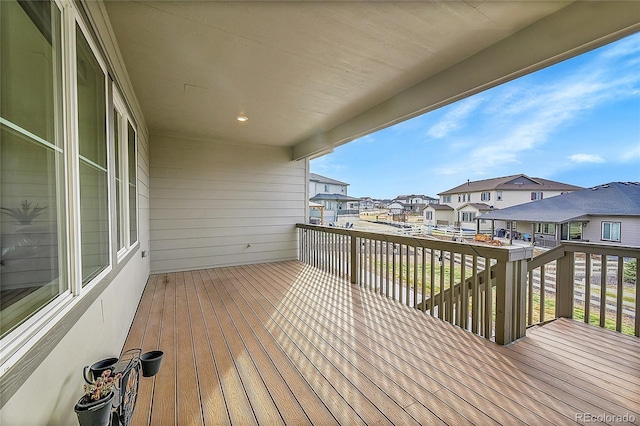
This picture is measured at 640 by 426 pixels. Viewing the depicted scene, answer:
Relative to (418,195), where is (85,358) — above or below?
below

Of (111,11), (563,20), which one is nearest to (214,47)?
(111,11)

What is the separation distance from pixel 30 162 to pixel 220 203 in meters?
4.56

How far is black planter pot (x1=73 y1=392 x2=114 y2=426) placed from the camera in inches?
39.9

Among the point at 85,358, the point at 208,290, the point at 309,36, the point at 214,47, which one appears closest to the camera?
the point at 85,358

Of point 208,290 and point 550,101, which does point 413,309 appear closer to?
point 208,290

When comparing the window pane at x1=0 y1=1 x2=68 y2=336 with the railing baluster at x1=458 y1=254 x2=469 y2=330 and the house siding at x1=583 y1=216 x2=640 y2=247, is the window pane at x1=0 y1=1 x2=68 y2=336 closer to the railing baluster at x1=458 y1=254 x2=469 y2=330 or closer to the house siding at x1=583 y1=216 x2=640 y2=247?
the railing baluster at x1=458 y1=254 x2=469 y2=330

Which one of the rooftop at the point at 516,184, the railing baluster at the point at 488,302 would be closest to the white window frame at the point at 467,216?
the rooftop at the point at 516,184

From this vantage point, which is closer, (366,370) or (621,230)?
(366,370)

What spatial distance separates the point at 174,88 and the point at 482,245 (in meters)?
3.82

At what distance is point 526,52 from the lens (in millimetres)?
2115

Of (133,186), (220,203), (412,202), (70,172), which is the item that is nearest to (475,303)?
(70,172)

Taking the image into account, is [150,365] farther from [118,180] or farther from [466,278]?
[466,278]

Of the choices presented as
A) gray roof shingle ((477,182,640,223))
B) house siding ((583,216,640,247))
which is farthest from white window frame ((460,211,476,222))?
house siding ((583,216,640,247))

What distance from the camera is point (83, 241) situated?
1.36 m
